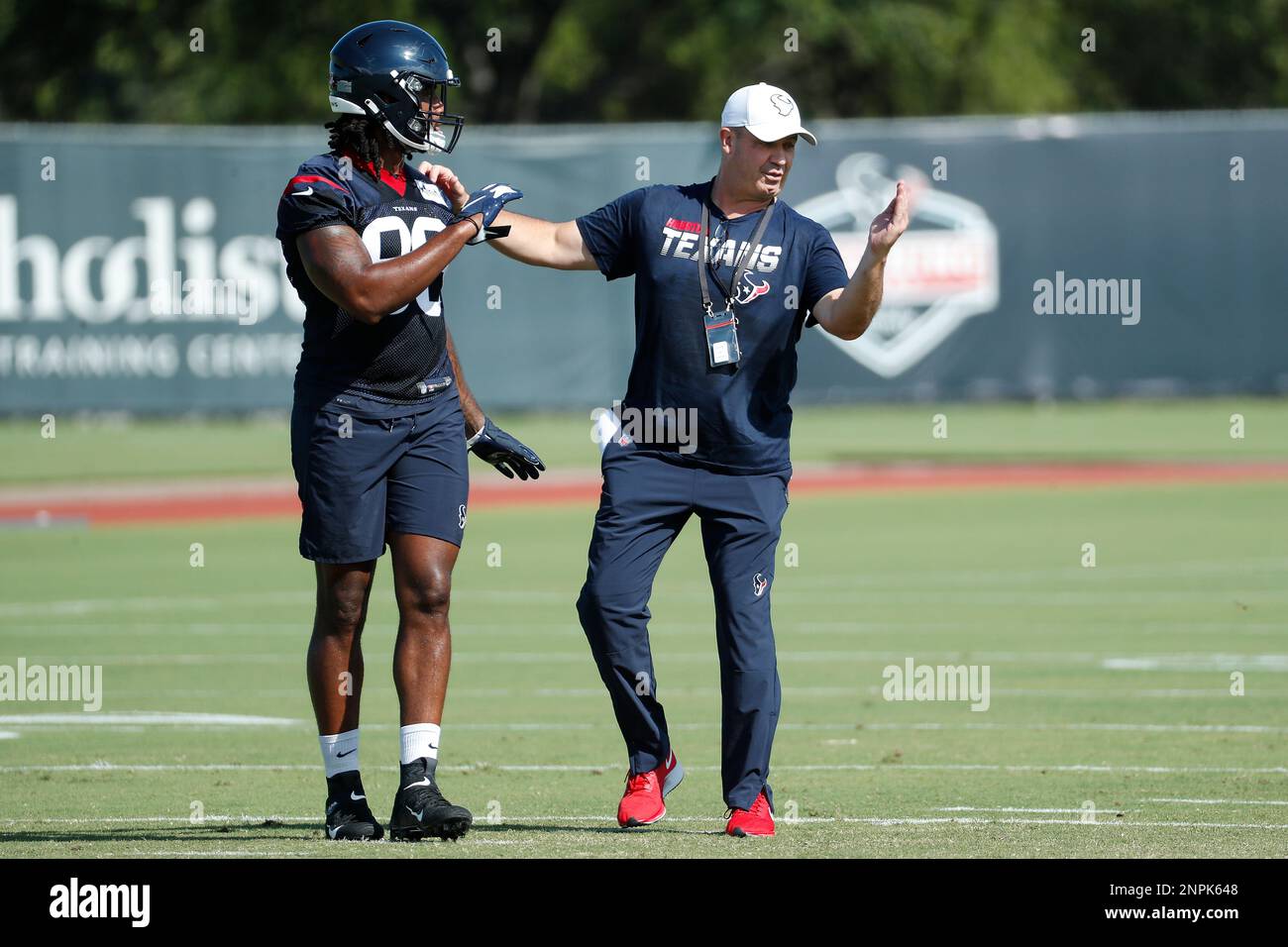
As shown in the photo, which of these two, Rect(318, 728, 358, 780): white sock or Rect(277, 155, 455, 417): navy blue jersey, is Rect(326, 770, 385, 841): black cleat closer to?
Rect(318, 728, 358, 780): white sock

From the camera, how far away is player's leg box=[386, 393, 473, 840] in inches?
277

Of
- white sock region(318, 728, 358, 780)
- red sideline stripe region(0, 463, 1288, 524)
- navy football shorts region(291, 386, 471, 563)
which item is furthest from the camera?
red sideline stripe region(0, 463, 1288, 524)

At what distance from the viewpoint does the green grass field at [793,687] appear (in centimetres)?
729

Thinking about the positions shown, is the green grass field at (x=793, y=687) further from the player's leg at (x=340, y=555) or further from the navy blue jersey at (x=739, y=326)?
the navy blue jersey at (x=739, y=326)

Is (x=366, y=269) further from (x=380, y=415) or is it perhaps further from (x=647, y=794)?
(x=647, y=794)

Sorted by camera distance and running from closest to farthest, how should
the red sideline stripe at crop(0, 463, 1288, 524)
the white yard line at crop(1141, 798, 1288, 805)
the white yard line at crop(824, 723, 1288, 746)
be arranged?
the white yard line at crop(1141, 798, 1288, 805) → the white yard line at crop(824, 723, 1288, 746) → the red sideline stripe at crop(0, 463, 1288, 524)

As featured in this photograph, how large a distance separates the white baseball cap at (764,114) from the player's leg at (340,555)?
1.61 meters

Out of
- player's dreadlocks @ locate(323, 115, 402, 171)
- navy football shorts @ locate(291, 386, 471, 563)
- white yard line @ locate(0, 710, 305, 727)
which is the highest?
player's dreadlocks @ locate(323, 115, 402, 171)

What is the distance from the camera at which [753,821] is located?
704 cm

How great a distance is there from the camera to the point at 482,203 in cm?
695

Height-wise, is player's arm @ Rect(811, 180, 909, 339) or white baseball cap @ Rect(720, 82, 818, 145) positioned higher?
white baseball cap @ Rect(720, 82, 818, 145)

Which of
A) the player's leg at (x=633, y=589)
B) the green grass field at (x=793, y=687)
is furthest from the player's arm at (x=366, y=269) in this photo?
the green grass field at (x=793, y=687)

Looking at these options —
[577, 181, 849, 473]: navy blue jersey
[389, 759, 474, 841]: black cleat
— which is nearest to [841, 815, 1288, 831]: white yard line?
[577, 181, 849, 473]: navy blue jersey

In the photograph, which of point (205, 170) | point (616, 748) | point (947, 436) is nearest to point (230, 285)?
point (205, 170)
